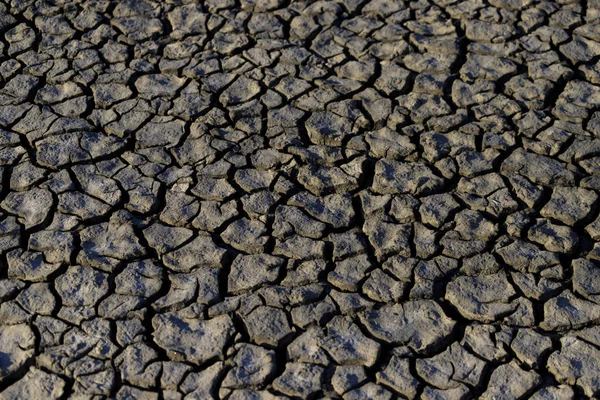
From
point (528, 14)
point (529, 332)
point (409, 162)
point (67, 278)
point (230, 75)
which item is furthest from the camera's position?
point (528, 14)

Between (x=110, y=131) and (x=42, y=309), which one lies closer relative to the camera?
(x=42, y=309)

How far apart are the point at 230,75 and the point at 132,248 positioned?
1.22m

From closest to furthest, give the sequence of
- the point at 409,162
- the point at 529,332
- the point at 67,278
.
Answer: the point at 529,332, the point at 67,278, the point at 409,162

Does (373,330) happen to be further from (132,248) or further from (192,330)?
(132,248)

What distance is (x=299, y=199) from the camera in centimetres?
363

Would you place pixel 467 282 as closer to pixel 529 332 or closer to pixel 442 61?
pixel 529 332

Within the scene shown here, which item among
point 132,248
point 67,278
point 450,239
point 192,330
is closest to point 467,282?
point 450,239

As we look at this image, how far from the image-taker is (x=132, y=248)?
3420 mm

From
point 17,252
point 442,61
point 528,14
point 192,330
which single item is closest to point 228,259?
point 192,330

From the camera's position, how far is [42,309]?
3195 millimetres

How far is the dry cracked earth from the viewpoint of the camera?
3.02m

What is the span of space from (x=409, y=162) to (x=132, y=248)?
49.8 inches

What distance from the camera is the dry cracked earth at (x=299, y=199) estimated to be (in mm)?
3018

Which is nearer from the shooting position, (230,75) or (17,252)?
(17,252)
